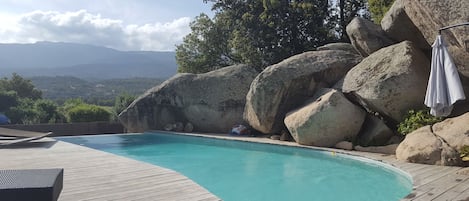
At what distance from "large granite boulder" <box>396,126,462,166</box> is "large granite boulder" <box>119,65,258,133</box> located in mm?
8919

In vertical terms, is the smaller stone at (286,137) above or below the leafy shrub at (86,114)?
below

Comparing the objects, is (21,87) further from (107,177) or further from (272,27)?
(107,177)

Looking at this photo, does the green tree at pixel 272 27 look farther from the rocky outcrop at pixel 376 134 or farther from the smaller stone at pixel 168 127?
the rocky outcrop at pixel 376 134

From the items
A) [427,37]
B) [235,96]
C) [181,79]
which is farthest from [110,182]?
[181,79]

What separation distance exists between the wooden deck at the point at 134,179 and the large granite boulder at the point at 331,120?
5.52ft

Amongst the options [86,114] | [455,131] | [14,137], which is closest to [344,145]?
[455,131]

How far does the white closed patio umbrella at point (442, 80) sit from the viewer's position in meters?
6.68

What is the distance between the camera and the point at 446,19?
748cm

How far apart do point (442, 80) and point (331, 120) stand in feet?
12.4

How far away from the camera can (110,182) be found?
18.8 ft

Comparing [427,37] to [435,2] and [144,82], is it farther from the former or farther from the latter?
[144,82]

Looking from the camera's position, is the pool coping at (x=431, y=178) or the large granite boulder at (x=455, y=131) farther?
the large granite boulder at (x=455, y=131)

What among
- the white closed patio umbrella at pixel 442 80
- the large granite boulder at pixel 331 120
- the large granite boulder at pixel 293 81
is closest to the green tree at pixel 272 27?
the large granite boulder at pixel 293 81

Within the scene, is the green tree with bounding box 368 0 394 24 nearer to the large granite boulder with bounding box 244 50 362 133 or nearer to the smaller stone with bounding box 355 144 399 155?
the large granite boulder with bounding box 244 50 362 133
